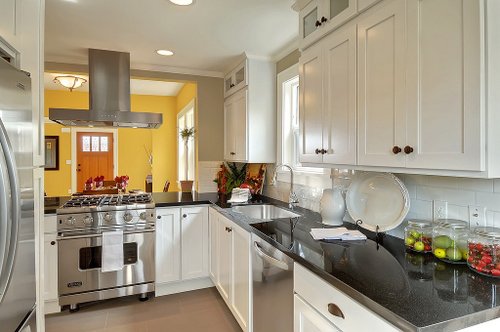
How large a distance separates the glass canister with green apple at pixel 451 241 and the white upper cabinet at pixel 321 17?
44.2 inches

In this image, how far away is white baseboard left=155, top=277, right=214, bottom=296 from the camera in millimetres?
3002

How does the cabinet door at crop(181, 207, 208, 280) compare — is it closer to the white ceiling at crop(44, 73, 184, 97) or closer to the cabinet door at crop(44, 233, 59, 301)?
the cabinet door at crop(44, 233, 59, 301)

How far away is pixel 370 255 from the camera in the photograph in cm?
140

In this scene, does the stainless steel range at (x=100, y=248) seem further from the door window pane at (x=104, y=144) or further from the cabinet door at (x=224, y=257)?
the door window pane at (x=104, y=144)

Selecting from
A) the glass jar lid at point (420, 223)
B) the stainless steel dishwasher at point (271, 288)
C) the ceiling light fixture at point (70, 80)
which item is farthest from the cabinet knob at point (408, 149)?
the ceiling light fixture at point (70, 80)

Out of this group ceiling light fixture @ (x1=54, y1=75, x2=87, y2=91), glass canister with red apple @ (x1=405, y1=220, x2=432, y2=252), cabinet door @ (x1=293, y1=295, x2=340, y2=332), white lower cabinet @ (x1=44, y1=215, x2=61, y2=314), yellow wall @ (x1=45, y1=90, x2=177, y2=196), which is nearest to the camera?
cabinet door @ (x1=293, y1=295, x2=340, y2=332)

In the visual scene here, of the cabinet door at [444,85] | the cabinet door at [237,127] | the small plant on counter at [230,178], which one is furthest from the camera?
the small plant on counter at [230,178]

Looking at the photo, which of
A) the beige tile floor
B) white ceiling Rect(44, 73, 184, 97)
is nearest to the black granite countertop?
the beige tile floor

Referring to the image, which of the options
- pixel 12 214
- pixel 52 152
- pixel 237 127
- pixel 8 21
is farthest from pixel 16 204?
pixel 52 152

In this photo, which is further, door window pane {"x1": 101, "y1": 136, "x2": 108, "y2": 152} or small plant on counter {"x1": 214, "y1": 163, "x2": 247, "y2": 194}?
door window pane {"x1": 101, "y1": 136, "x2": 108, "y2": 152}

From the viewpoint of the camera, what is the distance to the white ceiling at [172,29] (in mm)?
2082

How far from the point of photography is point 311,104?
6.17ft

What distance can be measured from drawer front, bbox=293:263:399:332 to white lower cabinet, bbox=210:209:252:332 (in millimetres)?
702

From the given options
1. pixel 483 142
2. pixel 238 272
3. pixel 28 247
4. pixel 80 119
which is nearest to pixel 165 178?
pixel 80 119
